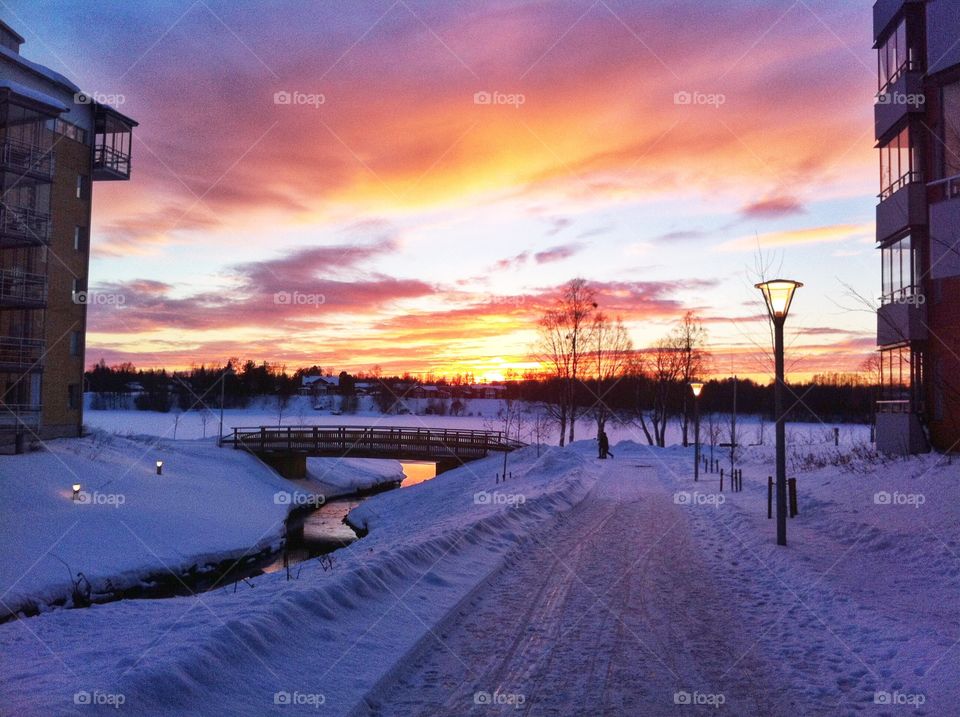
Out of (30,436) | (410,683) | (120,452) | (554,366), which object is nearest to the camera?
(410,683)

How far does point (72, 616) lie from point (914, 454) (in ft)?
71.6

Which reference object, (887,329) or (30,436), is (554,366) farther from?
(30,436)

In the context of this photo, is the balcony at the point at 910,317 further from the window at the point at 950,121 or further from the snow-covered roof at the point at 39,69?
the snow-covered roof at the point at 39,69

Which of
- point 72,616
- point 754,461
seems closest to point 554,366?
point 754,461

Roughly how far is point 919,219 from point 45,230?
3554cm

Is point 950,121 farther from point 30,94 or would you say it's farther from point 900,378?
point 30,94

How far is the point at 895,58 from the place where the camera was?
23094 millimetres

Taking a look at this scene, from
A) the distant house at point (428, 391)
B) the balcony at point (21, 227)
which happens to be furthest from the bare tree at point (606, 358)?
the distant house at point (428, 391)

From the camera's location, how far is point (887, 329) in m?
23.5

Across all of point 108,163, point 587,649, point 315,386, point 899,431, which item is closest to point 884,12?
point 899,431

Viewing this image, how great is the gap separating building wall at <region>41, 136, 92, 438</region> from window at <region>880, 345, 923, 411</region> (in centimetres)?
3489

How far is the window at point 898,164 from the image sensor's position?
72.3 ft

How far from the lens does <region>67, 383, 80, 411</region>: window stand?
34.6 m

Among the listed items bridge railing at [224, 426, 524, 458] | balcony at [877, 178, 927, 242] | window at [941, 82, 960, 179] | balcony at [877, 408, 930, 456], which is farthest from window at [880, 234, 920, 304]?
bridge railing at [224, 426, 524, 458]
